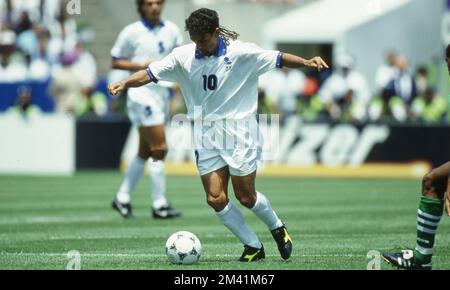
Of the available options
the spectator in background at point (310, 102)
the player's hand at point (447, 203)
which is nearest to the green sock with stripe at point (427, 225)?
the player's hand at point (447, 203)

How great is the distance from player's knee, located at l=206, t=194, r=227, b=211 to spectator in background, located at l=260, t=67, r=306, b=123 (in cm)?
1612

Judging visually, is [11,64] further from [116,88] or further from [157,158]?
[116,88]

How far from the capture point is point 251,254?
10.4 m

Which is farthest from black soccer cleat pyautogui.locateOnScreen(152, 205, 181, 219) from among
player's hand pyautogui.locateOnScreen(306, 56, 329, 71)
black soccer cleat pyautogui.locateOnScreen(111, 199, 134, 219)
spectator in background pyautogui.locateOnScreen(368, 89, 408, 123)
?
spectator in background pyautogui.locateOnScreen(368, 89, 408, 123)

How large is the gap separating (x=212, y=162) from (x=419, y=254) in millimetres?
A: 2038

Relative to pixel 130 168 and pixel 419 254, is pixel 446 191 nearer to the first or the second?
pixel 419 254

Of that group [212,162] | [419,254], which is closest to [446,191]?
[419,254]

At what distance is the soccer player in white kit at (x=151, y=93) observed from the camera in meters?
14.8

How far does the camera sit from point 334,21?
2817cm

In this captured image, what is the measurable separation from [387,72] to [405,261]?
17.1m

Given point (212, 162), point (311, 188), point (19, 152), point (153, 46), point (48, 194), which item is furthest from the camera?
point (19, 152)

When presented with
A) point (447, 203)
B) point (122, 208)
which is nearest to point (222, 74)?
point (447, 203)

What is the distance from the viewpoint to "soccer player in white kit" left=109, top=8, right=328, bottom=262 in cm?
1039
